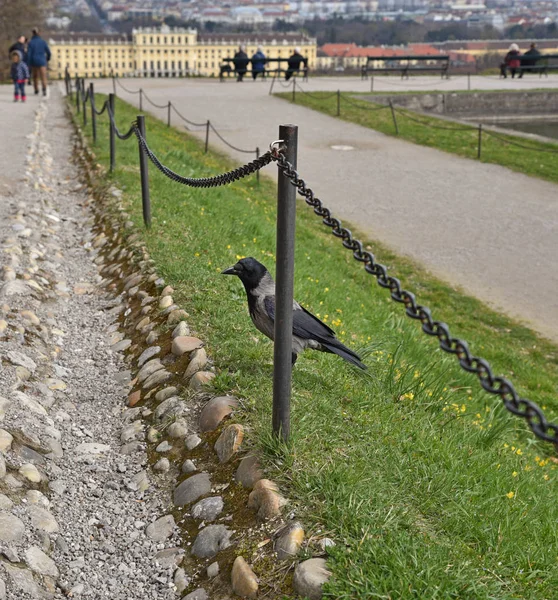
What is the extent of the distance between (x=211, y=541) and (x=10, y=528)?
0.84 meters

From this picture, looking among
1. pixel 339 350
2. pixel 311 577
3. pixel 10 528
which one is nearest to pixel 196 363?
pixel 339 350

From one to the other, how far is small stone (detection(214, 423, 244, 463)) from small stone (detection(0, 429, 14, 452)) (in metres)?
1.03

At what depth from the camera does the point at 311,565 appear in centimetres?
289

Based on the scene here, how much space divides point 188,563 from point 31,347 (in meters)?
2.57

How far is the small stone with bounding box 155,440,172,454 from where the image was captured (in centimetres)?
414

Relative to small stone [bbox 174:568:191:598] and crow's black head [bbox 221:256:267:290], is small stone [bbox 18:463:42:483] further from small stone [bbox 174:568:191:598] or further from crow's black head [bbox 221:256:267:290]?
crow's black head [bbox 221:256:267:290]

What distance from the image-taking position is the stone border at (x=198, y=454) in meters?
3.05

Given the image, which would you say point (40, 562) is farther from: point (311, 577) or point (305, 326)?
point (305, 326)

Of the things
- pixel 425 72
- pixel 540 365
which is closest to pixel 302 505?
pixel 540 365

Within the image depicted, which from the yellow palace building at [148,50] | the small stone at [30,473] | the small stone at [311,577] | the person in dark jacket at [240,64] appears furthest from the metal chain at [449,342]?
the yellow palace building at [148,50]

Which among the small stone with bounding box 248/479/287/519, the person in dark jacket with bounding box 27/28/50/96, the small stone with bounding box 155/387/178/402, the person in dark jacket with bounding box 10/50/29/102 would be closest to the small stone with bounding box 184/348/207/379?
the small stone with bounding box 155/387/178/402

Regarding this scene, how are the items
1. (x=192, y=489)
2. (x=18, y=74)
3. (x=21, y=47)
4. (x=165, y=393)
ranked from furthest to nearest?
(x=21, y=47) < (x=18, y=74) < (x=165, y=393) < (x=192, y=489)

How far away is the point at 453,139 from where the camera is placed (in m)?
19.2

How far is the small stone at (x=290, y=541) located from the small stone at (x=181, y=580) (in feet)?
1.38
